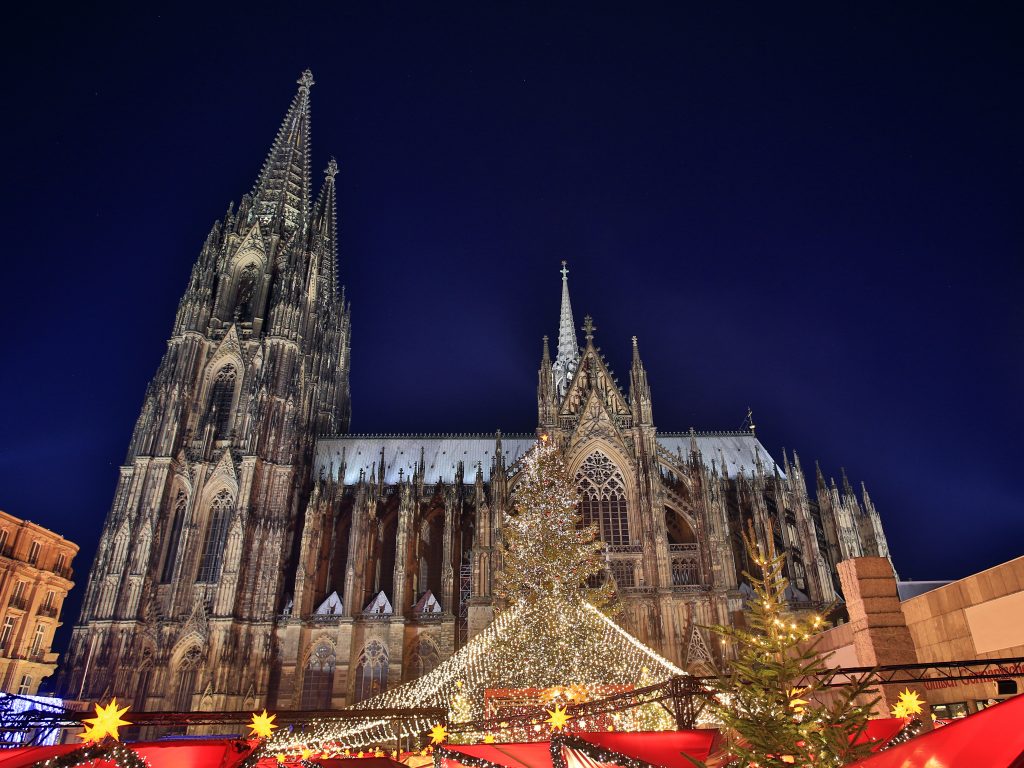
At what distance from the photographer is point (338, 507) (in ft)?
126

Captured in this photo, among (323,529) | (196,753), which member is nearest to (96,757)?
(196,753)

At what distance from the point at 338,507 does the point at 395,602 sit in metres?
7.16

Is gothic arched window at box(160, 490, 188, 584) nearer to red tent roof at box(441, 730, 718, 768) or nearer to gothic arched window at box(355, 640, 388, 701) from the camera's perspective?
gothic arched window at box(355, 640, 388, 701)

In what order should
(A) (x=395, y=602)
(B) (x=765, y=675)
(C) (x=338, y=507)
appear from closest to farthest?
(B) (x=765, y=675) → (A) (x=395, y=602) → (C) (x=338, y=507)

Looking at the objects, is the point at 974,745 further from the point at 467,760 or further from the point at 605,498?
the point at 605,498

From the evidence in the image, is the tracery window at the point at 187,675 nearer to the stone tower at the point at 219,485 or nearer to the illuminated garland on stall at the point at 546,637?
the stone tower at the point at 219,485

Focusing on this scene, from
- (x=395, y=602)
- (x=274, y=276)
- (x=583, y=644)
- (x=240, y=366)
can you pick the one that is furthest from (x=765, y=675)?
(x=274, y=276)

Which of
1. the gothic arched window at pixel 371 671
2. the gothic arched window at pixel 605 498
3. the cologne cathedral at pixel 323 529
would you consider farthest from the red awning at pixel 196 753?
the gothic arched window at pixel 371 671

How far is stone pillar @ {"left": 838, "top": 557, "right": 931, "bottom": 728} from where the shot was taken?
1368cm

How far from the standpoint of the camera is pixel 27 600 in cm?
3494

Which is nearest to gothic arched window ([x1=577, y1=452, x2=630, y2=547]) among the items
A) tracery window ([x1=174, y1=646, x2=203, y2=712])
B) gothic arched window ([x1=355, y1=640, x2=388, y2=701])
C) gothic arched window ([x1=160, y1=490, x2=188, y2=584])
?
gothic arched window ([x1=355, y1=640, x2=388, y2=701])

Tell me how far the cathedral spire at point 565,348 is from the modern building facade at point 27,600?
106 feet

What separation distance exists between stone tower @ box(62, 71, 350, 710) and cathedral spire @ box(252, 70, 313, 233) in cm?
28

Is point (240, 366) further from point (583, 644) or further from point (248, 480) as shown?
point (583, 644)
